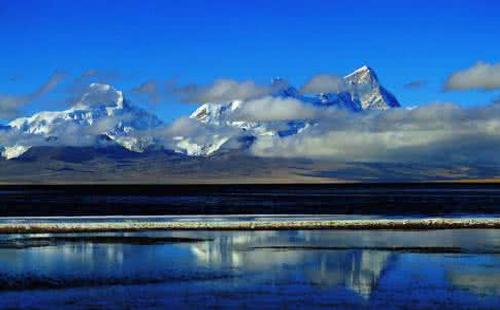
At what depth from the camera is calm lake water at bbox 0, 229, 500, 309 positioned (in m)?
32.3

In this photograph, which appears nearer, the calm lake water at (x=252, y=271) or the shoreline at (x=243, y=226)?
the calm lake water at (x=252, y=271)

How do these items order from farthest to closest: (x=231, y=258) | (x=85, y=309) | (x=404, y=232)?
(x=404, y=232) < (x=231, y=258) < (x=85, y=309)

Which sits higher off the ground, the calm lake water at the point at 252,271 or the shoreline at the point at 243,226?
the shoreline at the point at 243,226

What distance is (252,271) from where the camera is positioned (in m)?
40.1

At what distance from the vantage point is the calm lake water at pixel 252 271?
32.3m

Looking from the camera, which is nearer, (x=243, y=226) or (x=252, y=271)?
(x=252, y=271)

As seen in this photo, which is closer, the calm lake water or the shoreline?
the calm lake water

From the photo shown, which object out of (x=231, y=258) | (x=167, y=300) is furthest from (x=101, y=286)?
(x=231, y=258)

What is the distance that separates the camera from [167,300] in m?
32.2

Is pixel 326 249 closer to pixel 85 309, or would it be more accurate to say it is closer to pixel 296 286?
pixel 296 286

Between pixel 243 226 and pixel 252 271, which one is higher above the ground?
pixel 243 226

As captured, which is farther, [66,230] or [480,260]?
[66,230]

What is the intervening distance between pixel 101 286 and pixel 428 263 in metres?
16.4

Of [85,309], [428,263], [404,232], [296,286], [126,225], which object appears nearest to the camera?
[85,309]
